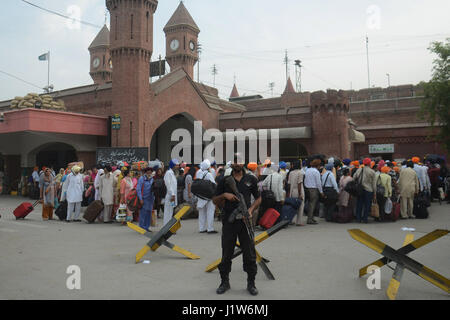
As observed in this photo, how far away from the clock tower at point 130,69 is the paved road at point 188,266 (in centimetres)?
1121

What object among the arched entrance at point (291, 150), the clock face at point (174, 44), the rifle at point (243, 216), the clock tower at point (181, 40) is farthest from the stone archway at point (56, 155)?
the rifle at point (243, 216)

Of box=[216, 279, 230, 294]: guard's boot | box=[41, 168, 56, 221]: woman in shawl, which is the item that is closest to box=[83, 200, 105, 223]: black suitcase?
box=[41, 168, 56, 221]: woman in shawl

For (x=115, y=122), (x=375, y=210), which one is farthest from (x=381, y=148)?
(x=115, y=122)

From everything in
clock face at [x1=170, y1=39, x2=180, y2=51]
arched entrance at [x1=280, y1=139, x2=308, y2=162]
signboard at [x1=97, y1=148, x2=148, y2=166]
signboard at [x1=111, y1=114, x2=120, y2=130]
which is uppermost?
clock face at [x1=170, y1=39, x2=180, y2=51]

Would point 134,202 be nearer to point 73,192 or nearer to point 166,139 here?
point 73,192

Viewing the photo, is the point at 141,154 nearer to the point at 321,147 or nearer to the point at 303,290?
the point at 321,147

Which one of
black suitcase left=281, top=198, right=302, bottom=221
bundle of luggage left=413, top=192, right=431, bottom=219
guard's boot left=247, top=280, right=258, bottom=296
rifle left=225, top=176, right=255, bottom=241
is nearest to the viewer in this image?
guard's boot left=247, top=280, right=258, bottom=296

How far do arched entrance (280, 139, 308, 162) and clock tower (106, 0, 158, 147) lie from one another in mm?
9775

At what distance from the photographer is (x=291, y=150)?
79.2ft

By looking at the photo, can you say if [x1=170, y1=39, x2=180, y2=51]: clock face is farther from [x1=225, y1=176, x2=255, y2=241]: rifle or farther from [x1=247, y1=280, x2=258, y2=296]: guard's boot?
[x1=247, y1=280, x2=258, y2=296]: guard's boot

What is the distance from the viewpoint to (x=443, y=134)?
71.6 ft

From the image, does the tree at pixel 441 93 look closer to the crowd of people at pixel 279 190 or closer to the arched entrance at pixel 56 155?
the crowd of people at pixel 279 190

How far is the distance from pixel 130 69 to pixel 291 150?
466 inches

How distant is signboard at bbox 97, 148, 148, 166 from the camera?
1605cm
